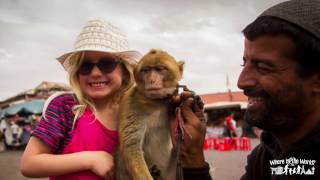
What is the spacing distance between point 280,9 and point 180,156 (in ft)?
3.12

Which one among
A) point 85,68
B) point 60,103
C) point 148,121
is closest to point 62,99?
point 60,103

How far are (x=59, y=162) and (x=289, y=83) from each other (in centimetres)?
154

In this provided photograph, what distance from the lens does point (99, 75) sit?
113 inches

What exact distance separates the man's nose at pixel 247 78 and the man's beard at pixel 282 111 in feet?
0.24

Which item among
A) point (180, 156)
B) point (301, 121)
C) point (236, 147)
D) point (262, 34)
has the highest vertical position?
point (262, 34)

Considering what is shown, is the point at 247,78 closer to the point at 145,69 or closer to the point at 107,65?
the point at 107,65

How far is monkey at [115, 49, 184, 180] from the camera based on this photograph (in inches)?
114

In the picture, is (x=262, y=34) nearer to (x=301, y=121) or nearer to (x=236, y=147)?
(x=301, y=121)

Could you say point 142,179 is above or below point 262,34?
below

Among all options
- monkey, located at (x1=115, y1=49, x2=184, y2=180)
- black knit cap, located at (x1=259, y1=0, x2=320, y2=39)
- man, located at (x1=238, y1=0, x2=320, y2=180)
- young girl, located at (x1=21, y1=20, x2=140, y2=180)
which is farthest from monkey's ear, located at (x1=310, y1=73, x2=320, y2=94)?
young girl, located at (x1=21, y1=20, x2=140, y2=180)

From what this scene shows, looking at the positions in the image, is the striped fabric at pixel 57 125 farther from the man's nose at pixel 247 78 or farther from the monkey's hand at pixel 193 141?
the man's nose at pixel 247 78

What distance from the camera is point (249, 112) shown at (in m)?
1.90

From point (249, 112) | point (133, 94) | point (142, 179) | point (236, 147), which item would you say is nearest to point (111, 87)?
point (133, 94)

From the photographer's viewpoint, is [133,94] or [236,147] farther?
[236,147]
